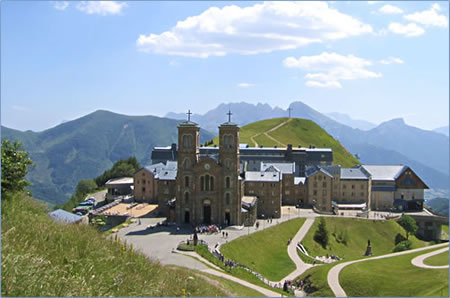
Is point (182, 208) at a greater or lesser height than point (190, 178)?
lesser

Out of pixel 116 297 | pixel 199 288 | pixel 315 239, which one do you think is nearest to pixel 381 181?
pixel 315 239

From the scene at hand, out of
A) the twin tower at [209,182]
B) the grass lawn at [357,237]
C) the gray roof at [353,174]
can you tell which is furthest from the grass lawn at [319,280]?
the gray roof at [353,174]

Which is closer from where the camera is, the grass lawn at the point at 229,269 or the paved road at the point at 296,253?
the grass lawn at the point at 229,269

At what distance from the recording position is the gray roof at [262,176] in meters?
81.7

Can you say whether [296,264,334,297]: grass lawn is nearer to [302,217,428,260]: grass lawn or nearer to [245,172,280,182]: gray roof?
[302,217,428,260]: grass lawn

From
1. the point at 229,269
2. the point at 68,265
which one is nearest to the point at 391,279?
the point at 229,269

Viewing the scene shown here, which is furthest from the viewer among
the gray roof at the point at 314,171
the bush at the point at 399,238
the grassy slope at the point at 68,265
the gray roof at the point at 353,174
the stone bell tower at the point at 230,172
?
the gray roof at the point at 353,174

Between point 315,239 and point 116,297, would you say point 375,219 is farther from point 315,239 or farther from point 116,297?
point 116,297

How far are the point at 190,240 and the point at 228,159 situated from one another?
17.1 m

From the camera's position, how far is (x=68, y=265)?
18.8m

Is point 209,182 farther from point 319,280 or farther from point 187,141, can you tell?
point 319,280

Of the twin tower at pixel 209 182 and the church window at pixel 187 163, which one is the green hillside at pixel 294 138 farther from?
the church window at pixel 187 163

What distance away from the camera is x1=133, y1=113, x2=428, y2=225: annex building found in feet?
232

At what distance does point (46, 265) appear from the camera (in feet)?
59.1
